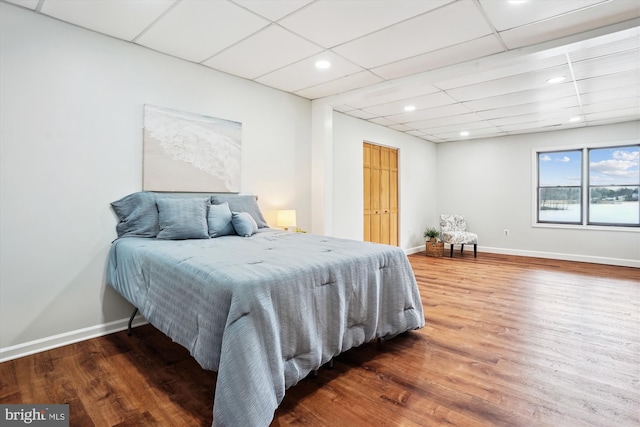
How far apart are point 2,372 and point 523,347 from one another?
3.72 m

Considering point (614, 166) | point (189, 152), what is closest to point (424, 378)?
point (189, 152)

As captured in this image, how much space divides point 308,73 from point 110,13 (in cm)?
189

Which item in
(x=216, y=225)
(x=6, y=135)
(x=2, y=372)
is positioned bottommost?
(x=2, y=372)

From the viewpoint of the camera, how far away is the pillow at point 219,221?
307cm

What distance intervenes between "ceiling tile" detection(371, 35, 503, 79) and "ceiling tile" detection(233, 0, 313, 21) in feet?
4.54

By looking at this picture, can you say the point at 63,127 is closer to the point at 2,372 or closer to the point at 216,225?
the point at 216,225

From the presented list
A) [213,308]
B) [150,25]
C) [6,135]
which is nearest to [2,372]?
[6,135]

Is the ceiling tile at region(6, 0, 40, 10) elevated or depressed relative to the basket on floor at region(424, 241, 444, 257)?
elevated

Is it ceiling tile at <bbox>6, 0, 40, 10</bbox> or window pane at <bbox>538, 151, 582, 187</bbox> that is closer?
ceiling tile at <bbox>6, 0, 40, 10</bbox>

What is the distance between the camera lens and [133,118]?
117 inches

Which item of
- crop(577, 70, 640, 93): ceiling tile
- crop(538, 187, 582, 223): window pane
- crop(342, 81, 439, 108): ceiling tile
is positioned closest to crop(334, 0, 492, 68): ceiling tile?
crop(342, 81, 439, 108): ceiling tile

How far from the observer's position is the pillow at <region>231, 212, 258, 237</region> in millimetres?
3146

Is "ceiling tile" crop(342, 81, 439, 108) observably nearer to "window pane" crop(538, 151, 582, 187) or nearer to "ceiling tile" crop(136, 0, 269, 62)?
"ceiling tile" crop(136, 0, 269, 62)

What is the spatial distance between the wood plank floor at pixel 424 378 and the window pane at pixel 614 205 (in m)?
3.39
